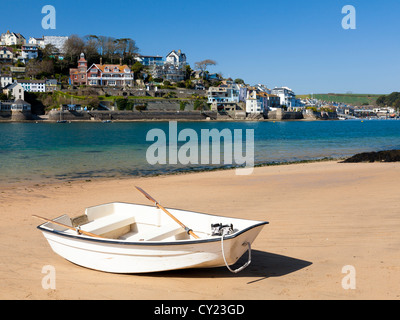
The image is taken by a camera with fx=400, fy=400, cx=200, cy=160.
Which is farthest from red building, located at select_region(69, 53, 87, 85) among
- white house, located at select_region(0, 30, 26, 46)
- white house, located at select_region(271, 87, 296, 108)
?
white house, located at select_region(271, 87, 296, 108)

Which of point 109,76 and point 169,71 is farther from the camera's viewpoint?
point 169,71

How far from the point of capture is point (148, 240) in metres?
5.75

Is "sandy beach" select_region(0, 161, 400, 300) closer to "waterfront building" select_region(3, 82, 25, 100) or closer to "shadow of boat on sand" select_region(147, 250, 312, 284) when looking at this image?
"shadow of boat on sand" select_region(147, 250, 312, 284)

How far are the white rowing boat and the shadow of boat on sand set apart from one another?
11.9 inches

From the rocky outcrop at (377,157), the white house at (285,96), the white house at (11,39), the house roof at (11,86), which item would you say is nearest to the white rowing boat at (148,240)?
the rocky outcrop at (377,157)

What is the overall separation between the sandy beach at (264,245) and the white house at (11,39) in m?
126

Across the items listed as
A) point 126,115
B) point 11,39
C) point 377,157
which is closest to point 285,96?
point 126,115

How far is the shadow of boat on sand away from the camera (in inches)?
216

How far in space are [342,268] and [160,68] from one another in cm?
10933

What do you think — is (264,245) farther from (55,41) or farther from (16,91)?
(55,41)

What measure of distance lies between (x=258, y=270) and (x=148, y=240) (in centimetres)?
163

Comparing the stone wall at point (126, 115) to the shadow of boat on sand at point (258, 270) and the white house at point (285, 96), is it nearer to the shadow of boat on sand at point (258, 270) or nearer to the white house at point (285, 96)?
the white house at point (285, 96)
